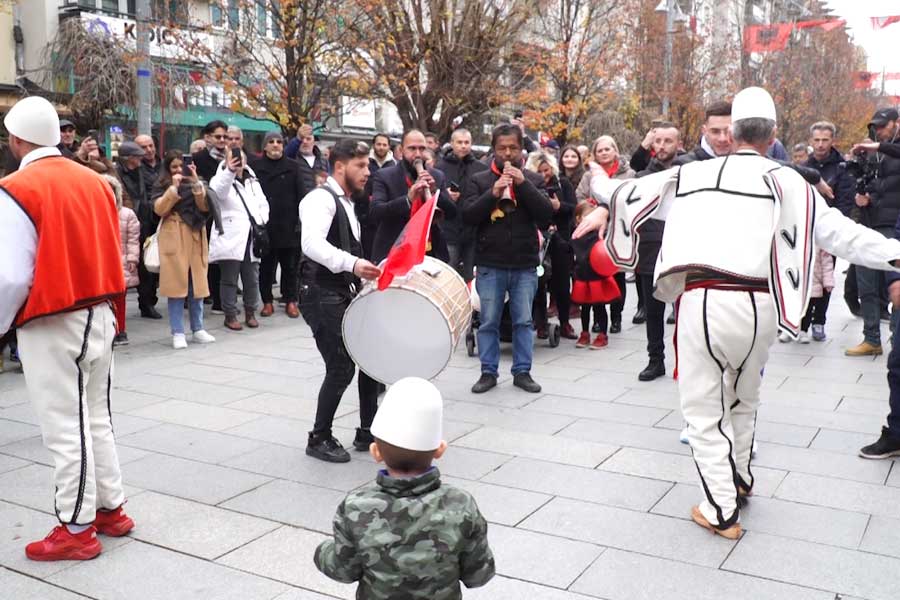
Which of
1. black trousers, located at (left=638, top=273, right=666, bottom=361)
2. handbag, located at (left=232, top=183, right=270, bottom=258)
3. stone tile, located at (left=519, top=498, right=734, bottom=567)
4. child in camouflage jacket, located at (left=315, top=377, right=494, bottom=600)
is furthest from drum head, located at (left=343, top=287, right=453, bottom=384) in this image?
handbag, located at (left=232, top=183, right=270, bottom=258)

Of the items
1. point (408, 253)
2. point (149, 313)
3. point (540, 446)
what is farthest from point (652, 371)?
point (149, 313)

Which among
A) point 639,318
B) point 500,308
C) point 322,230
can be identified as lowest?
point 639,318

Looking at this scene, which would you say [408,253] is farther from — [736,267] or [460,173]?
[460,173]

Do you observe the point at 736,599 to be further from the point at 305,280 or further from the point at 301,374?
the point at 301,374

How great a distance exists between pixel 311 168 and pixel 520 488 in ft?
22.6

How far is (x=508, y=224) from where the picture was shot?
691 cm

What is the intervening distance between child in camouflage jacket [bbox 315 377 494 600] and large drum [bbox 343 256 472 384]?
238 centimetres

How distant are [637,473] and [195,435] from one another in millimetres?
2767

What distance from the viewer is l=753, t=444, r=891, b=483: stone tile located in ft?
17.0

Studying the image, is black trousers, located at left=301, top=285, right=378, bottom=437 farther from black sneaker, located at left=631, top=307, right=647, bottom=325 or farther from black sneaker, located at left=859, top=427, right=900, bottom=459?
black sneaker, located at left=631, top=307, right=647, bottom=325

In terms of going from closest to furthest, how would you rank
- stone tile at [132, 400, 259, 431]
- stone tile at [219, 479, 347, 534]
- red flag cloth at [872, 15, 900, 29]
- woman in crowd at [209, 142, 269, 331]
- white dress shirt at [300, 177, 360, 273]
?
stone tile at [219, 479, 347, 534] → white dress shirt at [300, 177, 360, 273] → stone tile at [132, 400, 259, 431] → woman in crowd at [209, 142, 269, 331] → red flag cloth at [872, 15, 900, 29]

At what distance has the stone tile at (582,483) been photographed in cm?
476

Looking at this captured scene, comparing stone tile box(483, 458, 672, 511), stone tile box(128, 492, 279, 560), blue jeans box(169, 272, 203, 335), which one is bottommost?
stone tile box(483, 458, 672, 511)

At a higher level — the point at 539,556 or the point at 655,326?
the point at 655,326
